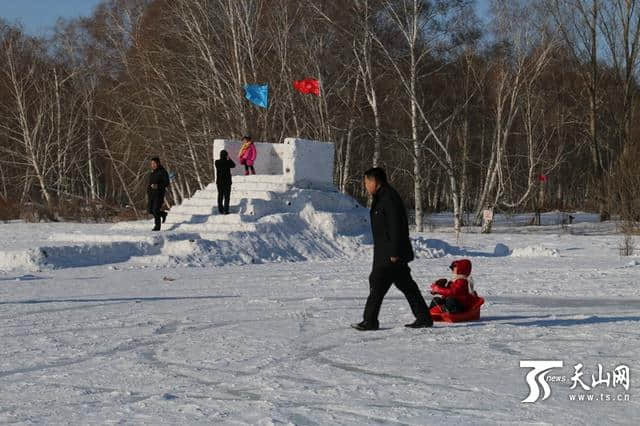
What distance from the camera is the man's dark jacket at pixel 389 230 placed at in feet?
29.2

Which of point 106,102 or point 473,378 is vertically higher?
point 106,102

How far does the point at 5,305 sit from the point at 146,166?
31.6 metres

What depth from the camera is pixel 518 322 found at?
9.87 m

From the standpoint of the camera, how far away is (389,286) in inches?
357

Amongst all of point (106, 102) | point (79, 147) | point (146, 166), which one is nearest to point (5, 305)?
point (146, 166)

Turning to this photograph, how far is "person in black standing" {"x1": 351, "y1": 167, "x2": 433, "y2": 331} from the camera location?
352 inches

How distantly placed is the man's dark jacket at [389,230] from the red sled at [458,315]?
1.15 meters

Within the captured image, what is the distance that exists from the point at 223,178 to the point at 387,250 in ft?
41.3

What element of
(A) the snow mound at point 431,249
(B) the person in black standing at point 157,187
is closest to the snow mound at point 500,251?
(A) the snow mound at point 431,249

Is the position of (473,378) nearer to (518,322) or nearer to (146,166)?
(518,322)

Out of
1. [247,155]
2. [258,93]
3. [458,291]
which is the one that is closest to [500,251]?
[247,155]

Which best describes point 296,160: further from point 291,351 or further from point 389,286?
point 291,351

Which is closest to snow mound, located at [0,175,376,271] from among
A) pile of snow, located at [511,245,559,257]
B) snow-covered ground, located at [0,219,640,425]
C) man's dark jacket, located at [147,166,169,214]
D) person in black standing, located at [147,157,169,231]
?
person in black standing, located at [147,157,169,231]

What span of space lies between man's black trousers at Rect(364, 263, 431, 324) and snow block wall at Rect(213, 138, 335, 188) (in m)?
14.2
